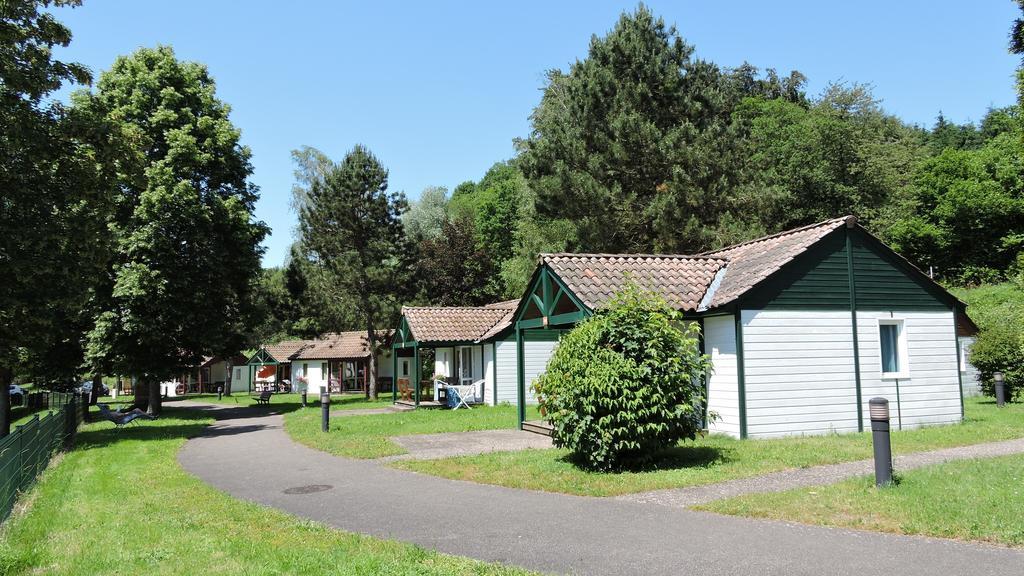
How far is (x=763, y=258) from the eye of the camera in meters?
14.2

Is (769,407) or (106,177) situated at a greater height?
(106,177)

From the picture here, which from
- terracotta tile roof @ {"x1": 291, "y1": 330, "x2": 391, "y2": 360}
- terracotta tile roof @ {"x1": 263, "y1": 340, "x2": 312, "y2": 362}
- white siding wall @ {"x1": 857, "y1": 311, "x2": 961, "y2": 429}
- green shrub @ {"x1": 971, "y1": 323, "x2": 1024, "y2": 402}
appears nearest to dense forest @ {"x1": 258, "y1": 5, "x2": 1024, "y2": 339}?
terracotta tile roof @ {"x1": 263, "y1": 340, "x2": 312, "y2": 362}

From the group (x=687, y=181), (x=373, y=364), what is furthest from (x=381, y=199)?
(x=687, y=181)

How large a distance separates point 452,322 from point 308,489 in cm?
1831

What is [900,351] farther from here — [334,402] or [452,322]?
[334,402]

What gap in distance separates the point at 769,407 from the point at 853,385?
6.83ft

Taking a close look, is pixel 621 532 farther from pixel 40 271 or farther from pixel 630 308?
pixel 40 271

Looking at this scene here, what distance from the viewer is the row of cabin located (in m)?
13.0

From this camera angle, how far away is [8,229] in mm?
13094

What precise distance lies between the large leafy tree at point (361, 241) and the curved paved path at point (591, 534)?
80.8 ft

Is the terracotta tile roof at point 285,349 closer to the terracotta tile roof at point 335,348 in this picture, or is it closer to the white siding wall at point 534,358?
the terracotta tile roof at point 335,348

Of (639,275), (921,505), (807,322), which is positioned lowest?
(921,505)

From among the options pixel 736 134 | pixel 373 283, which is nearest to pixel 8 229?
pixel 373 283

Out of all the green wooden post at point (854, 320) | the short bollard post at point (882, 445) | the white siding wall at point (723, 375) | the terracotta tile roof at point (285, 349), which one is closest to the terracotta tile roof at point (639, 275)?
the white siding wall at point (723, 375)
